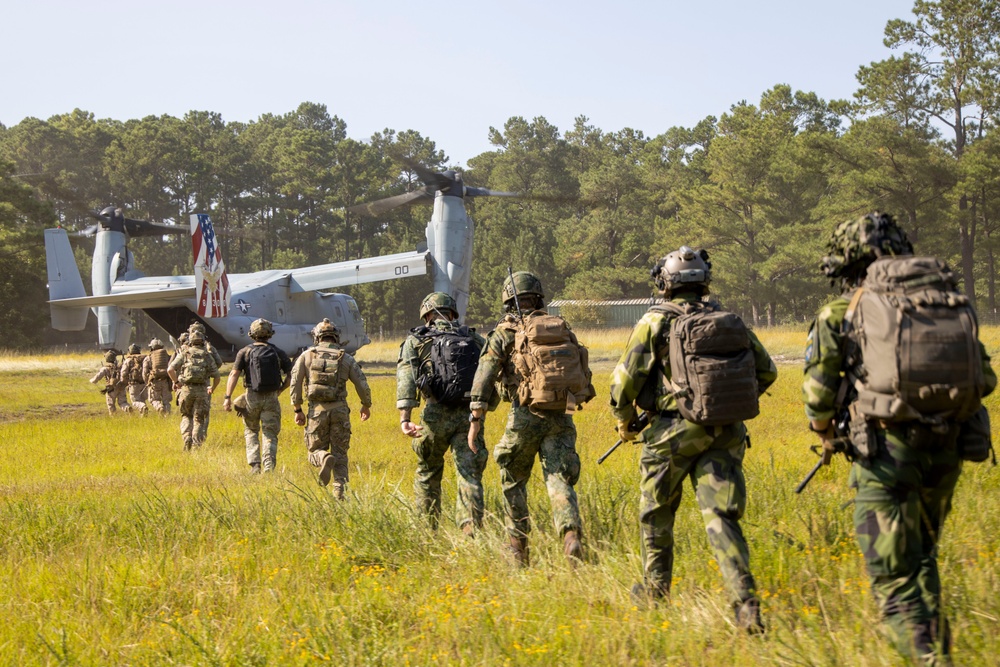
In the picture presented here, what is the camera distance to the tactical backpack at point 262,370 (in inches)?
423

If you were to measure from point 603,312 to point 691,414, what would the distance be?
52093 mm

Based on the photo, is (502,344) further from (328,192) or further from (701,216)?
(328,192)

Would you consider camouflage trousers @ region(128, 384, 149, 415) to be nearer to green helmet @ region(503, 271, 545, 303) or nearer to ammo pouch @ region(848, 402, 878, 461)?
green helmet @ region(503, 271, 545, 303)

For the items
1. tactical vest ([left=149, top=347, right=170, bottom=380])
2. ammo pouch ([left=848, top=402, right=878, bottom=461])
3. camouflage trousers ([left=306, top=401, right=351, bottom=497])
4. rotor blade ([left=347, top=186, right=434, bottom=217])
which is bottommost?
camouflage trousers ([left=306, top=401, right=351, bottom=497])

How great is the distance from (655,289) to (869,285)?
147 cm

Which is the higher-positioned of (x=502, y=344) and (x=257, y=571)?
(x=502, y=344)

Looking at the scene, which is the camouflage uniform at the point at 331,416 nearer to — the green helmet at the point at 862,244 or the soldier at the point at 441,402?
the soldier at the point at 441,402

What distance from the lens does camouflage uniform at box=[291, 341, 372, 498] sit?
9.46 metres

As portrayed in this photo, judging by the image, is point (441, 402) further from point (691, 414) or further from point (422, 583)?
point (691, 414)

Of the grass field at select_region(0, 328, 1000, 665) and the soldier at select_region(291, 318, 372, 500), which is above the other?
the soldier at select_region(291, 318, 372, 500)

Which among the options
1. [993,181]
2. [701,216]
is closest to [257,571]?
[993,181]

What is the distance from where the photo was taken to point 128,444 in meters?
13.8

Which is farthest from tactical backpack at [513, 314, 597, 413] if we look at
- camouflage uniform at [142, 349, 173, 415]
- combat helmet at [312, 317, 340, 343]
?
camouflage uniform at [142, 349, 173, 415]

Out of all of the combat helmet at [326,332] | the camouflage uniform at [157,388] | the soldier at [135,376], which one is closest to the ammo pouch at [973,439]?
the combat helmet at [326,332]
